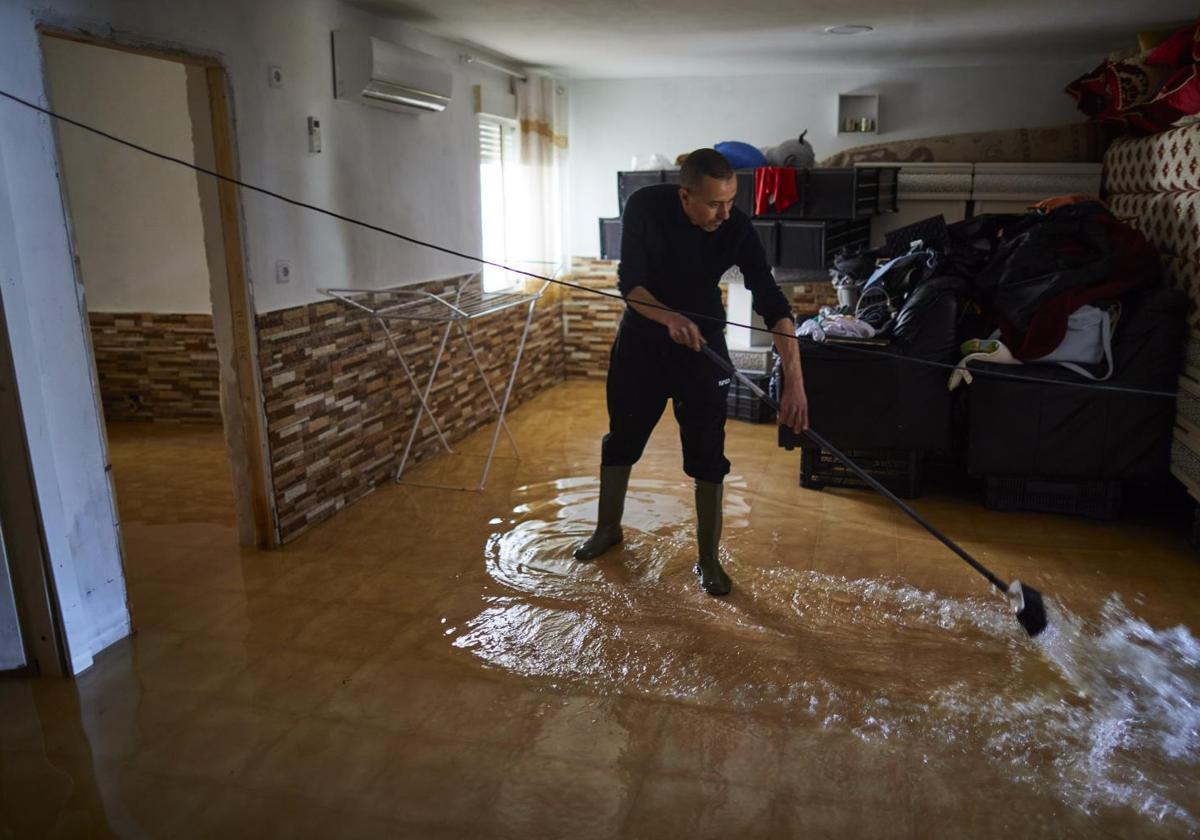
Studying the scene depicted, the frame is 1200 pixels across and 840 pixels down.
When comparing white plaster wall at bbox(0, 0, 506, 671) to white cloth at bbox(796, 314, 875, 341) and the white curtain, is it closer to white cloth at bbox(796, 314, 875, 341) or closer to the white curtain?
A: the white curtain

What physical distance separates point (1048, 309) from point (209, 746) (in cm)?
337

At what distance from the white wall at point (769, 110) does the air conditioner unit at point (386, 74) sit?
2.07 m

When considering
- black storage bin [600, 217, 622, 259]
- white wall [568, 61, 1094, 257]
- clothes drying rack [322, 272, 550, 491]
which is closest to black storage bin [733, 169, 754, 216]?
black storage bin [600, 217, 622, 259]

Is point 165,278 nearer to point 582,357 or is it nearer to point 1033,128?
point 582,357

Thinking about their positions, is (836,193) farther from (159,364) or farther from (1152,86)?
(159,364)

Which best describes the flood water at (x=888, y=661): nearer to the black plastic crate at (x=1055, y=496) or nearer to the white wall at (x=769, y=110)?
the black plastic crate at (x=1055, y=496)

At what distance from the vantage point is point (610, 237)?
5691 mm

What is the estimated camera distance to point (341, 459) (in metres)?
3.94

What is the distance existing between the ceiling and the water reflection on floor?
2.16m

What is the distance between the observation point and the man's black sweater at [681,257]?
298 cm

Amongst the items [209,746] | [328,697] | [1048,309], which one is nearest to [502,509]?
[328,697]

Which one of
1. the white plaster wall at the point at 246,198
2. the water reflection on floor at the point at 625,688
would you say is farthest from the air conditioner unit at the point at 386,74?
the water reflection on floor at the point at 625,688

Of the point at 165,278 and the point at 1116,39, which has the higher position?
the point at 1116,39

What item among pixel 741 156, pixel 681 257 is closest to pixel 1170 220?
pixel 741 156
